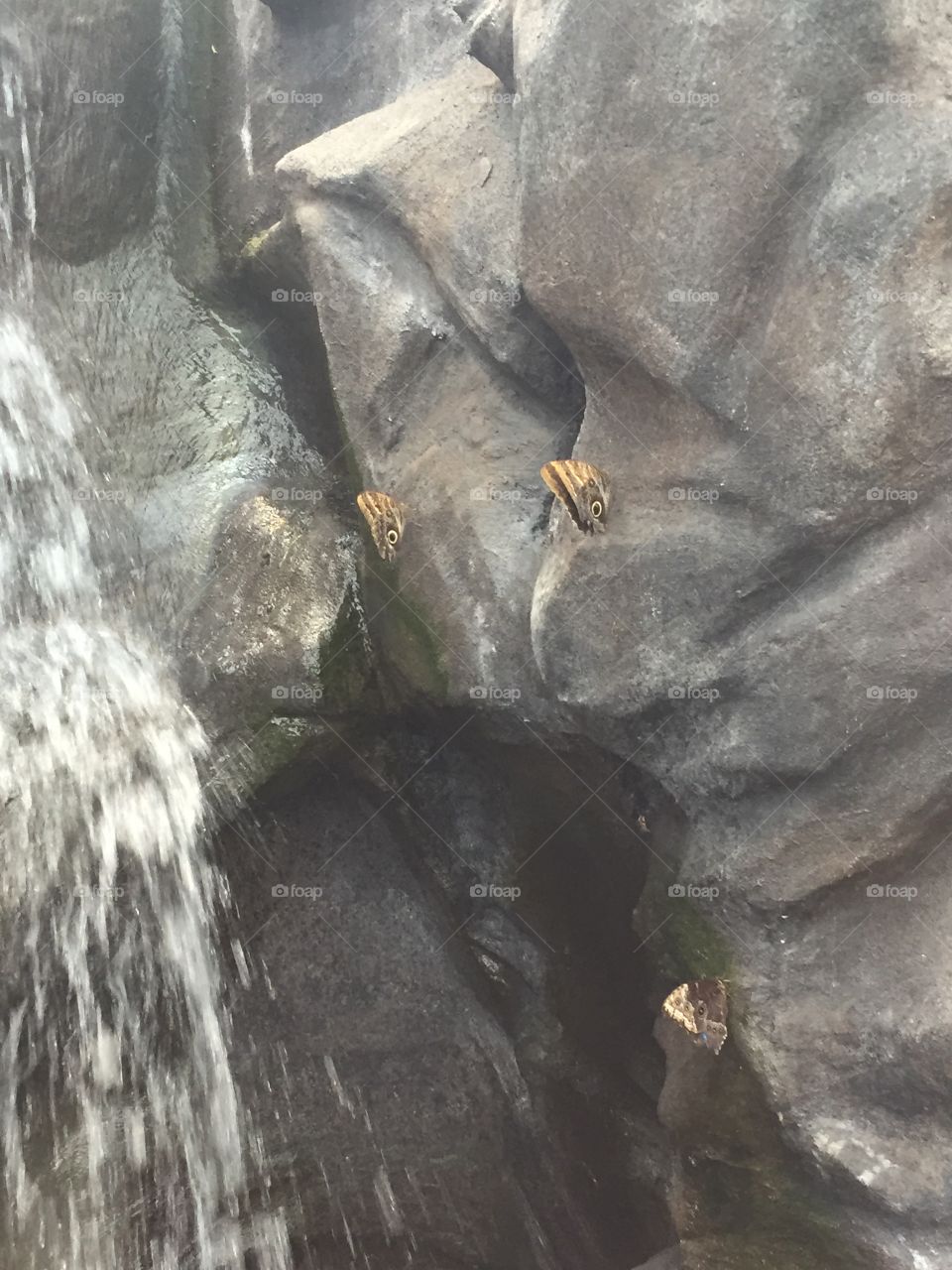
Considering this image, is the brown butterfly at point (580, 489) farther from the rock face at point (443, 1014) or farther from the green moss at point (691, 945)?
the green moss at point (691, 945)

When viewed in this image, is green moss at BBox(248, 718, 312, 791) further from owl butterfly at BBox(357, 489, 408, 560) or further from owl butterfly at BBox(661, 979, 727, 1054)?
owl butterfly at BBox(661, 979, 727, 1054)

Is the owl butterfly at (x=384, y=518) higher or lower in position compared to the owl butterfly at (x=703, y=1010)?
higher

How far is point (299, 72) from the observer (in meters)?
5.42

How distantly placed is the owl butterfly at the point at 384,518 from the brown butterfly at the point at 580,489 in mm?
827

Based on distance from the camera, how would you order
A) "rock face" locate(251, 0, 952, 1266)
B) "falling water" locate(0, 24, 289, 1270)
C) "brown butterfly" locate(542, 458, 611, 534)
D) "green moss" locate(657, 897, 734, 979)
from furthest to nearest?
"falling water" locate(0, 24, 289, 1270) → "green moss" locate(657, 897, 734, 979) → "brown butterfly" locate(542, 458, 611, 534) → "rock face" locate(251, 0, 952, 1266)

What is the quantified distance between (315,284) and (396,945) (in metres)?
2.93

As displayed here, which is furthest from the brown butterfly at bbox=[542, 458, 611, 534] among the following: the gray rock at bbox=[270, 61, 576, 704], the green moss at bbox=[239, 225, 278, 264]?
the green moss at bbox=[239, 225, 278, 264]

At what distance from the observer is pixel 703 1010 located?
133 inches

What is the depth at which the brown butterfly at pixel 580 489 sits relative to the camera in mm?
3271

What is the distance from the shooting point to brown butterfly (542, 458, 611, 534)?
3271mm

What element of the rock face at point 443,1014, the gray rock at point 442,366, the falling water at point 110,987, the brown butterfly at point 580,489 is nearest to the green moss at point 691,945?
the rock face at point 443,1014

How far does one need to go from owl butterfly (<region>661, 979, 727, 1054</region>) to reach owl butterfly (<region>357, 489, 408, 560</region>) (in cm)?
196

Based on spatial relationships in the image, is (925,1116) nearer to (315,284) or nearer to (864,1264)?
(864,1264)

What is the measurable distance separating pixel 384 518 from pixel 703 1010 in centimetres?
211
